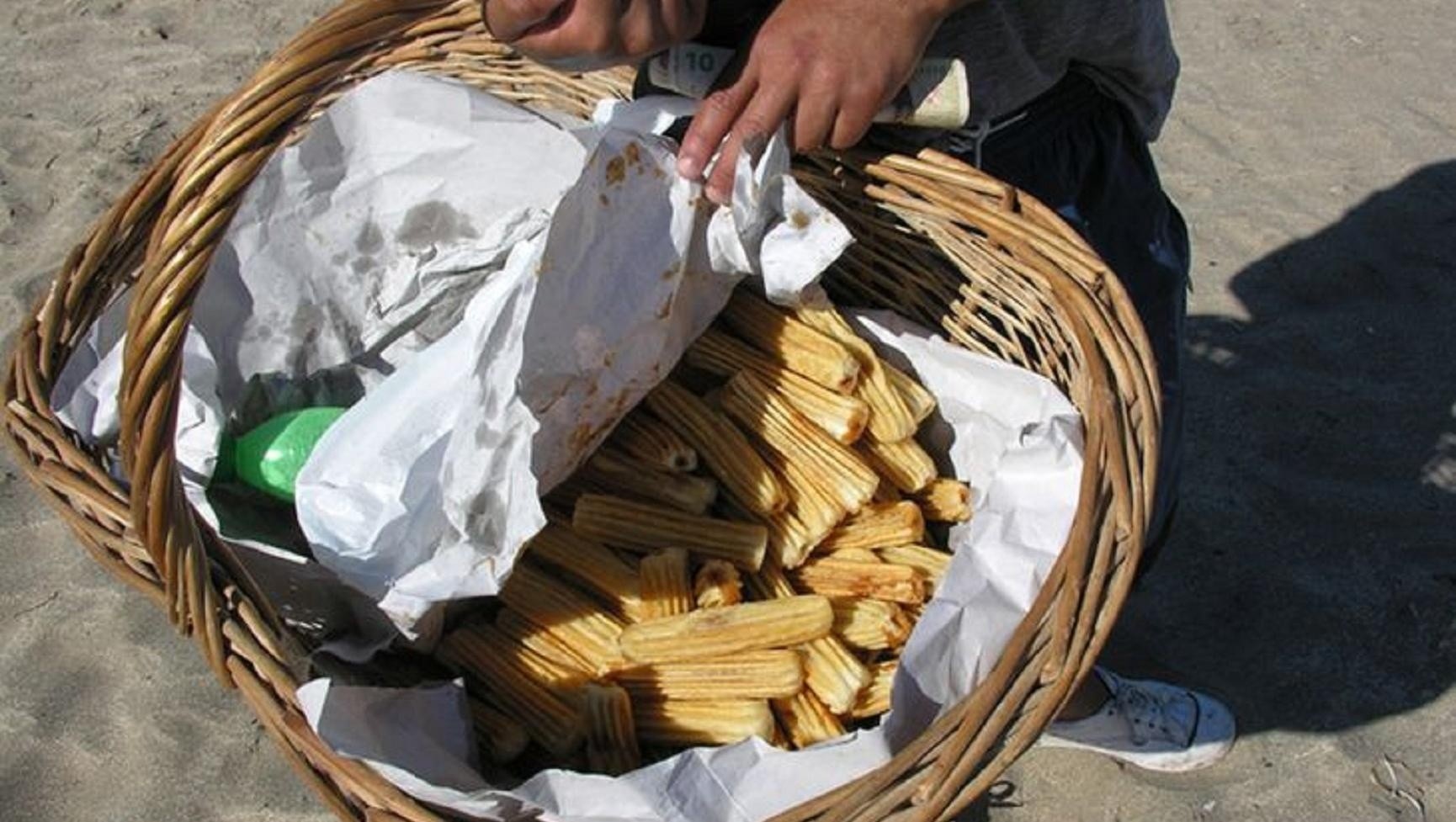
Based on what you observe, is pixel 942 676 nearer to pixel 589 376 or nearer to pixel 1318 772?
pixel 589 376

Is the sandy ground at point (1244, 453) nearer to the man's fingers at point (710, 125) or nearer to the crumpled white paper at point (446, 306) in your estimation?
the crumpled white paper at point (446, 306)

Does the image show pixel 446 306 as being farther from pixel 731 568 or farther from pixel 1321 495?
pixel 1321 495

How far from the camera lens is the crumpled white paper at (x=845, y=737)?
1.39 metres

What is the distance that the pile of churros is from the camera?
1670mm

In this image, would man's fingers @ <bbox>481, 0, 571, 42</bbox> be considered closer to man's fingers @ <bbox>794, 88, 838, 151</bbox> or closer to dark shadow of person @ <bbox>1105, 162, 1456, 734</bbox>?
man's fingers @ <bbox>794, 88, 838, 151</bbox>

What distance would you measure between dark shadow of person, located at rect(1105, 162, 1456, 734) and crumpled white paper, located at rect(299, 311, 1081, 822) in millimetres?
889

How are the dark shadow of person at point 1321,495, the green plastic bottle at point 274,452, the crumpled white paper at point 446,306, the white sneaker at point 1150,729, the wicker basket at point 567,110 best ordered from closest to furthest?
1. the wicker basket at point 567,110
2. the crumpled white paper at point 446,306
3. the green plastic bottle at point 274,452
4. the white sneaker at point 1150,729
5. the dark shadow of person at point 1321,495

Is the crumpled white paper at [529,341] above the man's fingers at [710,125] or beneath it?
beneath

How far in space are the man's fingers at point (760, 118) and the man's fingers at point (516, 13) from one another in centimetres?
23

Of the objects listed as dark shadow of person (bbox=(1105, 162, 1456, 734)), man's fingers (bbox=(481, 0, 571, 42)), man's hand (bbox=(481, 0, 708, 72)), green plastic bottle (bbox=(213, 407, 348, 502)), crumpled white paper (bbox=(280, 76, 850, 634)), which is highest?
man's fingers (bbox=(481, 0, 571, 42))

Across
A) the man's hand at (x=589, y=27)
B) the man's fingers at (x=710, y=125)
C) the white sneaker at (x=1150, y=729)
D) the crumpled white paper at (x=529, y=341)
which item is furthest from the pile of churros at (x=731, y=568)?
the white sneaker at (x=1150, y=729)

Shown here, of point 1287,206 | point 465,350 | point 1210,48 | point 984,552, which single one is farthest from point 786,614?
point 1210,48

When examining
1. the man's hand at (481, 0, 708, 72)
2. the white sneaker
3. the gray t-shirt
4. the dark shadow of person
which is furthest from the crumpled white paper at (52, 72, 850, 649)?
the dark shadow of person

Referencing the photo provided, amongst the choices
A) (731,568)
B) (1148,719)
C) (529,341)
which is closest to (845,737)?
(731,568)
